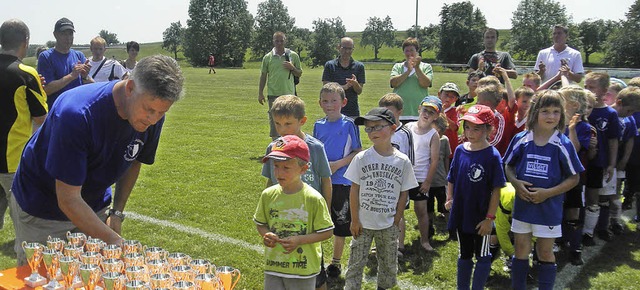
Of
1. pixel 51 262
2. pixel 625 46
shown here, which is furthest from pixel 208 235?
pixel 625 46

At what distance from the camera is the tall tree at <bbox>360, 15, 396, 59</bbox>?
121 metres

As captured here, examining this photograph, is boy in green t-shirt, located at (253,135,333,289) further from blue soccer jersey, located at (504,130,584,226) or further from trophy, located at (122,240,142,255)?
blue soccer jersey, located at (504,130,584,226)

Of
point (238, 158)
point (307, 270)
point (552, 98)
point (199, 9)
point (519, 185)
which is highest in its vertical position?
point (199, 9)

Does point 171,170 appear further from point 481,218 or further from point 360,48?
point 360,48

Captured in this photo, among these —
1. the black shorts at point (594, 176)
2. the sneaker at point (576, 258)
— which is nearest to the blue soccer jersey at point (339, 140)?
the sneaker at point (576, 258)

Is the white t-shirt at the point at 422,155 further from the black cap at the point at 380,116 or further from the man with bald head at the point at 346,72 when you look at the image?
the man with bald head at the point at 346,72

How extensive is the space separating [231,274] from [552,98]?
3.19 meters

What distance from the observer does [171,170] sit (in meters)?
9.66

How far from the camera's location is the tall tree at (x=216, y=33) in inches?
3474

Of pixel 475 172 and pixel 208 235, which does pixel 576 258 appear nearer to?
pixel 475 172

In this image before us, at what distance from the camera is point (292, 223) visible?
3.41 meters

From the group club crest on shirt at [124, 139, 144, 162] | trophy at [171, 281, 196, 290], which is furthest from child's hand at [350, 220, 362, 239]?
trophy at [171, 281, 196, 290]

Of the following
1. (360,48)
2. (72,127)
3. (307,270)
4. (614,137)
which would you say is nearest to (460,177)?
(307,270)

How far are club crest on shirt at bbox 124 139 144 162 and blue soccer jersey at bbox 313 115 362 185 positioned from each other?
2192 mm
